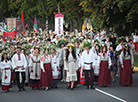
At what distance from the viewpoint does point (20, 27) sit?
41.1m

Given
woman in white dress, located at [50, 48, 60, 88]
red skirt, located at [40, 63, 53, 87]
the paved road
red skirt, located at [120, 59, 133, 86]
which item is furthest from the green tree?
red skirt, located at [40, 63, 53, 87]

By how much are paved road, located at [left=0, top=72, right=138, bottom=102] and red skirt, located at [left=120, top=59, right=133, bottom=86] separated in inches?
10.1

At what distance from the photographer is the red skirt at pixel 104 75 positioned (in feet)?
62.4

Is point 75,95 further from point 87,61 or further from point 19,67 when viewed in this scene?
point 19,67

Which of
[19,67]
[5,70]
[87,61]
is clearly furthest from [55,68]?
[5,70]

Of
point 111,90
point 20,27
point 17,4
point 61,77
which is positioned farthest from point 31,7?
point 111,90

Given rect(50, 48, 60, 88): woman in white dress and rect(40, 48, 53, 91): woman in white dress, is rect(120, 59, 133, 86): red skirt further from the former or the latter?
rect(40, 48, 53, 91): woman in white dress

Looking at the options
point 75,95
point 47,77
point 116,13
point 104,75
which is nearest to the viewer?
point 75,95

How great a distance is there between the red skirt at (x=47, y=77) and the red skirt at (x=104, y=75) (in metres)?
2.01

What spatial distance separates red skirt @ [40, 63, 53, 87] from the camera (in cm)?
1839

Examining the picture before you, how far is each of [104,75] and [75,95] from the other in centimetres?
282

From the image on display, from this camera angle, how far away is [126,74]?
19.4 meters

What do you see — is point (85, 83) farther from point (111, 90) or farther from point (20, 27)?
point (20, 27)

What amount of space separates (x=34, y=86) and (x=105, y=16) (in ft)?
41.2
